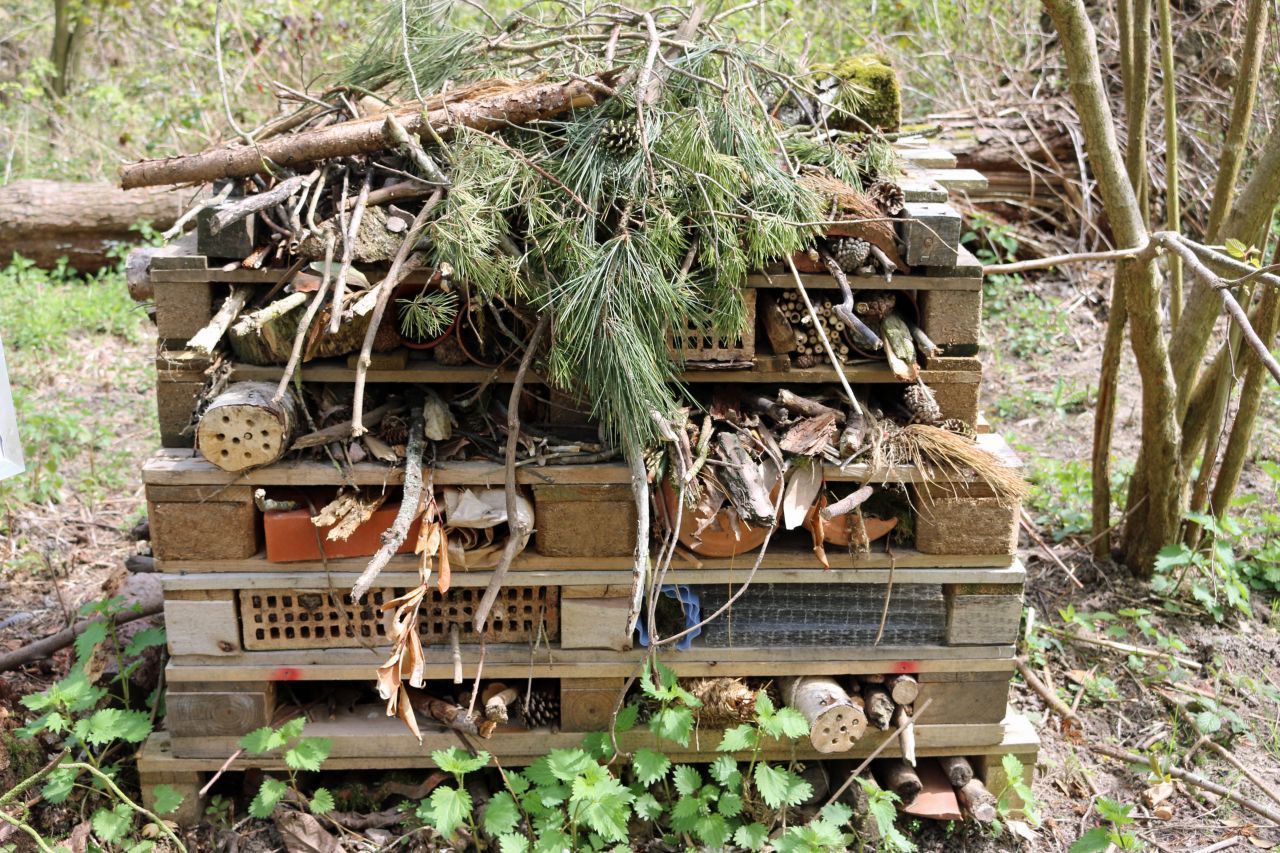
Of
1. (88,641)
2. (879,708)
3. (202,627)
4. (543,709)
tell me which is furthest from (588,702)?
(88,641)

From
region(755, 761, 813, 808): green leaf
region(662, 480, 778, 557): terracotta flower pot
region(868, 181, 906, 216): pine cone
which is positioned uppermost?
region(868, 181, 906, 216): pine cone

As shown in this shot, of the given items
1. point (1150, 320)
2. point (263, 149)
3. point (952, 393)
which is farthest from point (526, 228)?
point (1150, 320)

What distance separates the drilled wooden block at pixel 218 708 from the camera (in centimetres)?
288

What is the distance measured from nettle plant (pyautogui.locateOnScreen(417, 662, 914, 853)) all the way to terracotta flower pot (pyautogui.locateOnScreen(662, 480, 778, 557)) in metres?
0.33

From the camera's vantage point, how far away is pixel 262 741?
2.75m

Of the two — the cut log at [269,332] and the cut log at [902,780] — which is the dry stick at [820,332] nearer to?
the cut log at [902,780]

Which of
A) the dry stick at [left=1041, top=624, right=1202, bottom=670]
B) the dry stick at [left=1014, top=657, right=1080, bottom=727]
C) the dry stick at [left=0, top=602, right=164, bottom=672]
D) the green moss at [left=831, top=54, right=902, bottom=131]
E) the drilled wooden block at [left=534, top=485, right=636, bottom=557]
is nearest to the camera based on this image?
the drilled wooden block at [left=534, top=485, right=636, bottom=557]

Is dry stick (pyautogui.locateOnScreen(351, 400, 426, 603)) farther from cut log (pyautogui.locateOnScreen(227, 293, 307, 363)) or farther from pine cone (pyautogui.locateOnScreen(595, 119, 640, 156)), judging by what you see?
pine cone (pyautogui.locateOnScreen(595, 119, 640, 156))

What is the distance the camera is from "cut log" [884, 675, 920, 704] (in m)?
2.96

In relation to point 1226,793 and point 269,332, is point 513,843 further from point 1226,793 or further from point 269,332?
point 1226,793

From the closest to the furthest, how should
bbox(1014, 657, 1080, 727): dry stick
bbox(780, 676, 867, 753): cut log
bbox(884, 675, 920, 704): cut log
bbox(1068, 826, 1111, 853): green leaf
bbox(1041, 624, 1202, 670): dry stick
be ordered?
bbox(1068, 826, 1111, 853): green leaf < bbox(780, 676, 867, 753): cut log < bbox(884, 675, 920, 704): cut log < bbox(1014, 657, 1080, 727): dry stick < bbox(1041, 624, 1202, 670): dry stick

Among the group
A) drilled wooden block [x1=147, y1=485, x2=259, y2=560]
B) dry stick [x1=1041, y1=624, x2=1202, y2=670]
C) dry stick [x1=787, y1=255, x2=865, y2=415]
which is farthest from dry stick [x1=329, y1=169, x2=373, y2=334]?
dry stick [x1=1041, y1=624, x2=1202, y2=670]

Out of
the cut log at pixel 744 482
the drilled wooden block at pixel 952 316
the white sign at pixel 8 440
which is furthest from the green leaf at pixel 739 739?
the white sign at pixel 8 440

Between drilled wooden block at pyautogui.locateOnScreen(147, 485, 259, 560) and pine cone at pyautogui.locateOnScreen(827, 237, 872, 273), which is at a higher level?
pine cone at pyautogui.locateOnScreen(827, 237, 872, 273)
